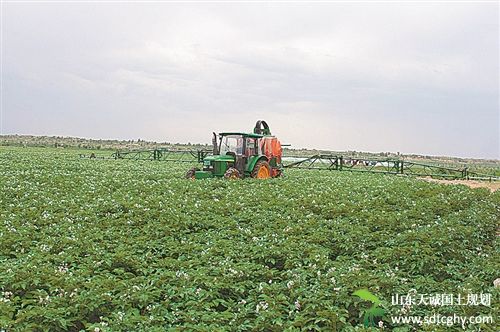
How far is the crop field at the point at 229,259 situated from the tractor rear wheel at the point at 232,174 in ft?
20.2

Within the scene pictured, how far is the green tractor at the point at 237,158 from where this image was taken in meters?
22.9

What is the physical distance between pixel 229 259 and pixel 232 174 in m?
13.9

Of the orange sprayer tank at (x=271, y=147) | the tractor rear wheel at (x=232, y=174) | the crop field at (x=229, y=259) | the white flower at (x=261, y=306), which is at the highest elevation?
the orange sprayer tank at (x=271, y=147)

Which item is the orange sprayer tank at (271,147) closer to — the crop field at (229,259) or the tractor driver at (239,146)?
the tractor driver at (239,146)

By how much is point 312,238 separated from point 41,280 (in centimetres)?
566

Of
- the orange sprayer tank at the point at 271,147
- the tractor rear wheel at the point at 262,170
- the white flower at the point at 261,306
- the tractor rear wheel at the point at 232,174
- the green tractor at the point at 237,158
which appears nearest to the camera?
the white flower at the point at 261,306

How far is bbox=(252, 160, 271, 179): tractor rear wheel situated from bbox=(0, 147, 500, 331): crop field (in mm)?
7648

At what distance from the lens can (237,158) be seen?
2353cm

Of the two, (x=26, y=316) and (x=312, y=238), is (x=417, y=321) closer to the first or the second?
(x=312, y=238)

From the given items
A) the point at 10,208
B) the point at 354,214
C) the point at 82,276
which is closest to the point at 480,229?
the point at 354,214

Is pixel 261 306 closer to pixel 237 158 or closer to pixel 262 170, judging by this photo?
pixel 237 158

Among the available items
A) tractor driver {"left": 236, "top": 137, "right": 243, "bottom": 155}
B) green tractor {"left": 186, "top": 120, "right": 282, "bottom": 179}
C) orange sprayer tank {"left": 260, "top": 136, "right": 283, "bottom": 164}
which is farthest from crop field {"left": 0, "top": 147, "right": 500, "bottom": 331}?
orange sprayer tank {"left": 260, "top": 136, "right": 283, "bottom": 164}

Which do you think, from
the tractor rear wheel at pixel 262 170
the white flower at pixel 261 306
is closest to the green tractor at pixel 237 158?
the tractor rear wheel at pixel 262 170

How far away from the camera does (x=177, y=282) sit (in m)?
7.50
